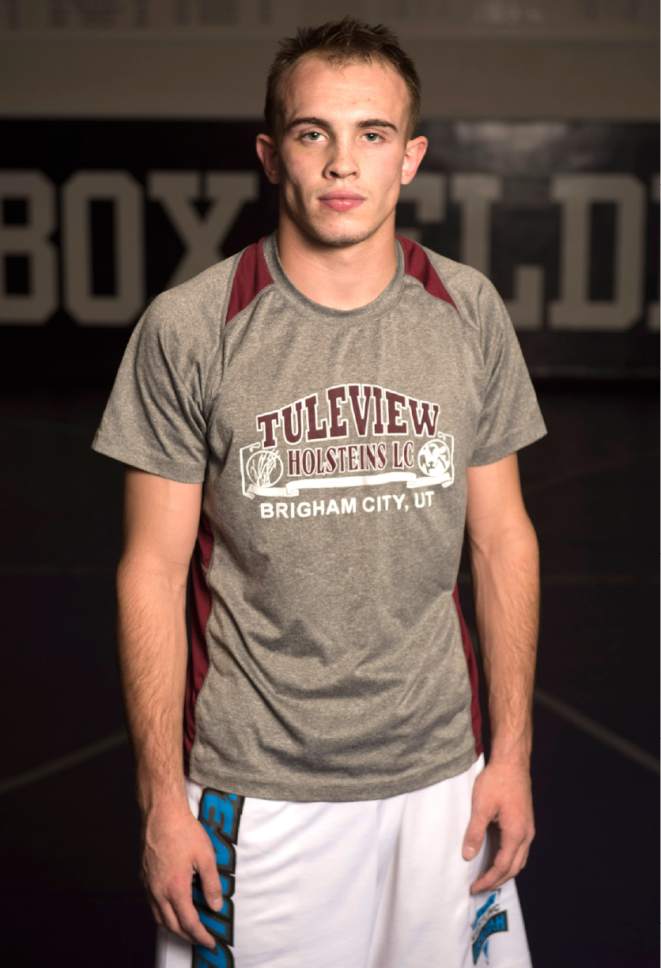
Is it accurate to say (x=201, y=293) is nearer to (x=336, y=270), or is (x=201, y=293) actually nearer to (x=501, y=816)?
(x=336, y=270)

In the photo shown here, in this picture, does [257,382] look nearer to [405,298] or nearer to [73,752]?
[405,298]

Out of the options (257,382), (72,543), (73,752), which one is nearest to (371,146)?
(257,382)

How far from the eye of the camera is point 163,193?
37.3ft

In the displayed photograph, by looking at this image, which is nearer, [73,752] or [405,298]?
[405,298]

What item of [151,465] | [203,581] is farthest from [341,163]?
[203,581]

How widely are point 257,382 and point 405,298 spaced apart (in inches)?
10.0

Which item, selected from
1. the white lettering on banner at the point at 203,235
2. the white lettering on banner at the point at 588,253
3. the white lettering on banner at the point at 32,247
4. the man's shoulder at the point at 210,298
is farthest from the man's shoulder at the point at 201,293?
the white lettering on banner at the point at 32,247

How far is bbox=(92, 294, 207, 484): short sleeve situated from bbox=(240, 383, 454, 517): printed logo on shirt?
3.5 inches

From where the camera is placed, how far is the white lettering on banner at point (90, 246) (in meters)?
11.4

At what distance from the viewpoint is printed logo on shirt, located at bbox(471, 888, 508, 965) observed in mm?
1887

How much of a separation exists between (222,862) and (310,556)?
444mm

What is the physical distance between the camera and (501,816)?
1.87m

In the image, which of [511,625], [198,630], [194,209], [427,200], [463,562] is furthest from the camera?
[194,209]

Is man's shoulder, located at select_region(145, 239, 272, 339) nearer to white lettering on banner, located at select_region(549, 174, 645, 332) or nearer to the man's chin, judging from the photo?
the man's chin
